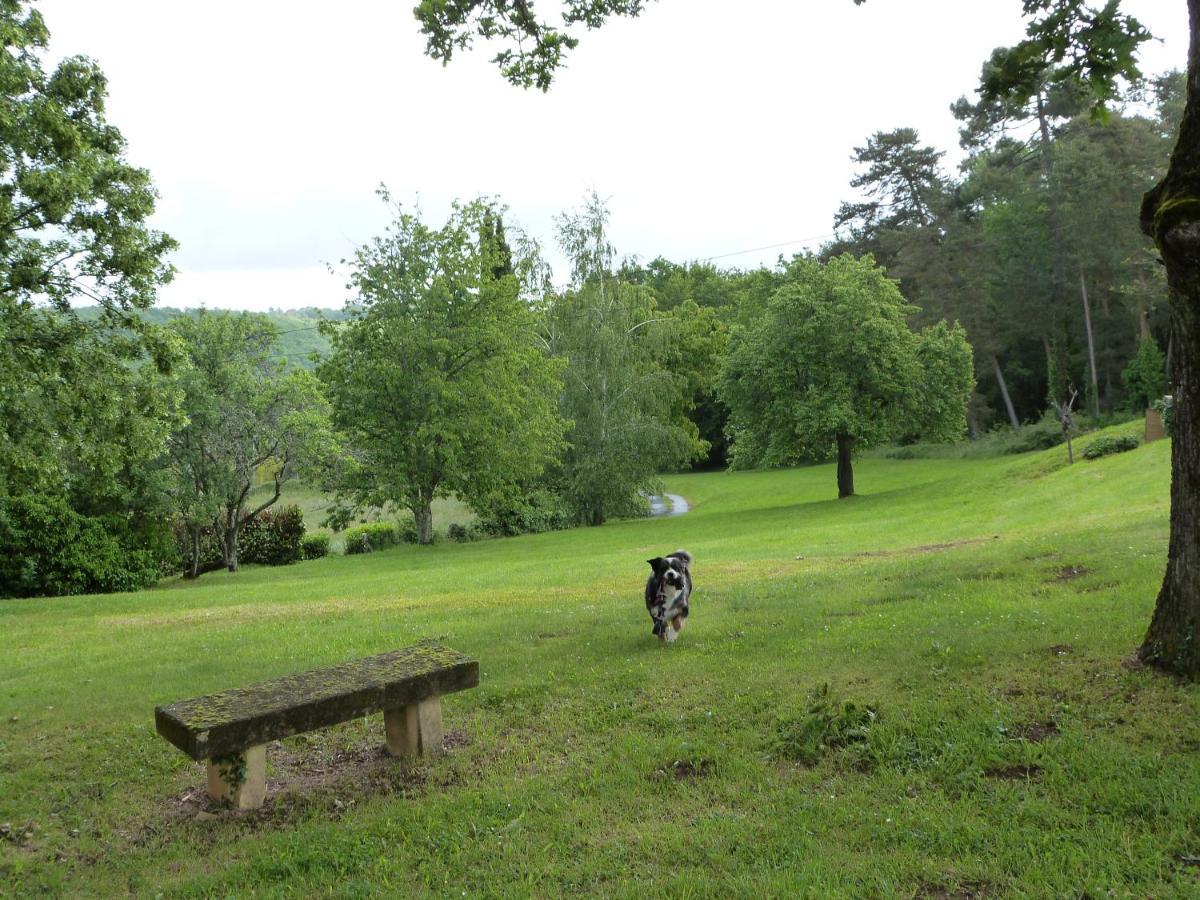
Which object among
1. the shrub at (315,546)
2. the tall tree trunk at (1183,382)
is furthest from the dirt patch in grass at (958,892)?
the shrub at (315,546)

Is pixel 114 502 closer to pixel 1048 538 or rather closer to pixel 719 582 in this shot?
pixel 719 582

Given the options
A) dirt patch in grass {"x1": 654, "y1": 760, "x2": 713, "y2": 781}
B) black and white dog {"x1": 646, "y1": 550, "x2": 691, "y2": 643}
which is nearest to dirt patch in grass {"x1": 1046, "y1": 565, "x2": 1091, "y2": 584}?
black and white dog {"x1": 646, "y1": 550, "x2": 691, "y2": 643}

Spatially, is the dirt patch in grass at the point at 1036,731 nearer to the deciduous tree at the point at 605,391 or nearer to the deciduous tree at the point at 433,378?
the deciduous tree at the point at 433,378

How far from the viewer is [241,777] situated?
18.5 ft

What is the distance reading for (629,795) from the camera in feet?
17.5

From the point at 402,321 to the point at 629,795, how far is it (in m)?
→ 26.6

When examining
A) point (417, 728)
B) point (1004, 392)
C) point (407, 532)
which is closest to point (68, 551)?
point (407, 532)

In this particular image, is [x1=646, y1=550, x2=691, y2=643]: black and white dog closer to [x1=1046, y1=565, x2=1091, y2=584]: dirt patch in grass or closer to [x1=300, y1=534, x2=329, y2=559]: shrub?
[x1=1046, y1=565, x2=1091, y2=584]: dirt patch in grass

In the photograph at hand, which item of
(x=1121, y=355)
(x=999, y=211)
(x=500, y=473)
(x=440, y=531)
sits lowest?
(x=440, y=531)

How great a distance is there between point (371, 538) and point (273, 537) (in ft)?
11.7

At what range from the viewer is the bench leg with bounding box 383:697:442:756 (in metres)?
6.37

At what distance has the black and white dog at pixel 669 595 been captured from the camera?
29.2ft

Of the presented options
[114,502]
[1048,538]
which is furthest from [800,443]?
[114,502]

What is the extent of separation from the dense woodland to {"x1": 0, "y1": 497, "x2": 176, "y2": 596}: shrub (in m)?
0.07
